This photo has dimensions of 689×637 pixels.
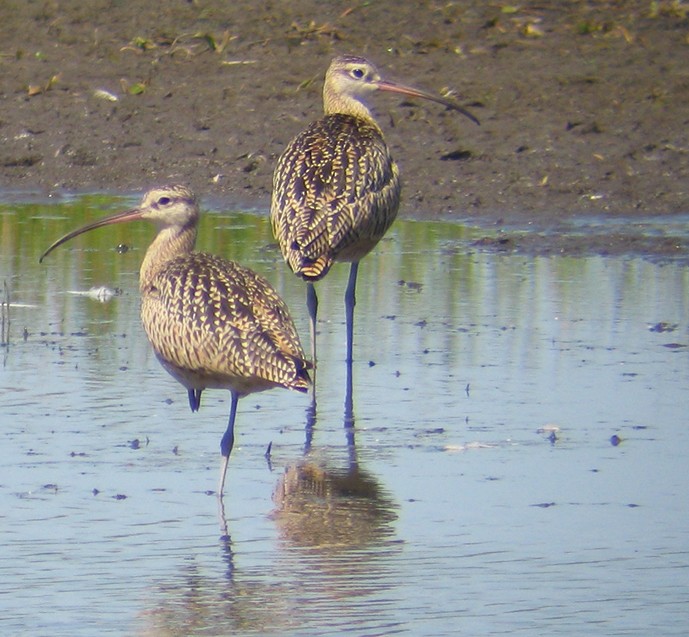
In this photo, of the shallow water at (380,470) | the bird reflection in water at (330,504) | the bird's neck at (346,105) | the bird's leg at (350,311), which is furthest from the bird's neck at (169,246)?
the bird's neck at (346,105)

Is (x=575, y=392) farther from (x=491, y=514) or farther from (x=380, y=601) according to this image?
(x=380, y=601)

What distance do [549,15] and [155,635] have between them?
12.0 meters

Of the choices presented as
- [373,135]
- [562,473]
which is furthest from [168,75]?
[562,473]

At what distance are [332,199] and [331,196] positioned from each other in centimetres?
3

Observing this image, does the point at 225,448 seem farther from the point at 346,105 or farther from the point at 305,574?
the point at 346,105

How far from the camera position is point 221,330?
282 inches

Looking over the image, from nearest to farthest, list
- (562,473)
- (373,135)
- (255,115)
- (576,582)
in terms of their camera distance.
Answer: (576,582)
(562,473)
(373,135)
(255,115)

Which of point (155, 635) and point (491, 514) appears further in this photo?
point (491, 514)

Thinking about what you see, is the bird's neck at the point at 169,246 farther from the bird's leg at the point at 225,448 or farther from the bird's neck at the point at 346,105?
the bird's neck at the point at 346,105

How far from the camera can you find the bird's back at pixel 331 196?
30.3 ft

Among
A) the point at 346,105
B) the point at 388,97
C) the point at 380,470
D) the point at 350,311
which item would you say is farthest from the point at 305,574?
the point at 388,97

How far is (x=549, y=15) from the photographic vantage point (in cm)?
1664

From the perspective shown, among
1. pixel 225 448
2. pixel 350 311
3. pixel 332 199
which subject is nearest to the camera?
pixel 225 448

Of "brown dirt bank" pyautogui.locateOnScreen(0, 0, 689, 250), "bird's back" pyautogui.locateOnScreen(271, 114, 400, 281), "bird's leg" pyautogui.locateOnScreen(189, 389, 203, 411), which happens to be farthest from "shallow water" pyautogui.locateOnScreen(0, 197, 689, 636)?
"brown dirt bank" pyautogui.locateOnScreen(0, 0, 689, 250)
